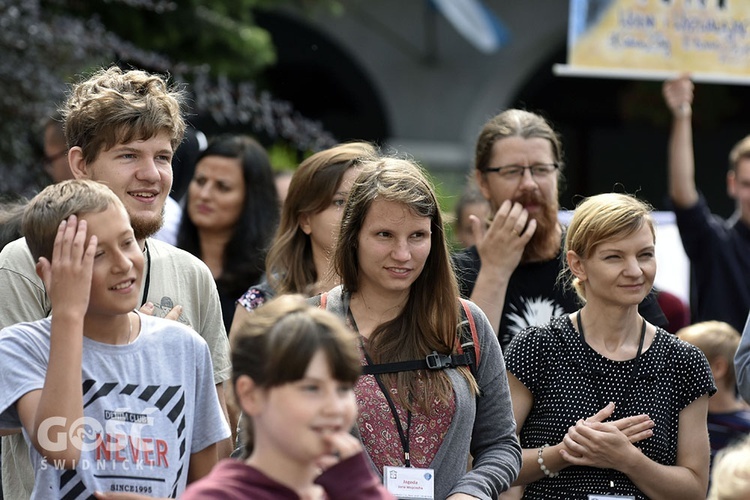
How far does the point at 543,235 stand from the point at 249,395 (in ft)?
7.10

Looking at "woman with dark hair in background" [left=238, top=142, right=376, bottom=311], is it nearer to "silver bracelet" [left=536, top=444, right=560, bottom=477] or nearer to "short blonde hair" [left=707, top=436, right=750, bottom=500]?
"silver bracelet" [left=536, top=444, right=560, bottom=477]

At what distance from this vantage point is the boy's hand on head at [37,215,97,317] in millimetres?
2752

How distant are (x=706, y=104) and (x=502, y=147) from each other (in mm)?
8415

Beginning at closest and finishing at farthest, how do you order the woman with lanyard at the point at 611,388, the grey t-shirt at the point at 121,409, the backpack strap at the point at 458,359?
1. the grey t-shirt at the point at 121,409
2. the backpack strap at the point at 458,359
3. the woman with lanyard at the point at 611,388

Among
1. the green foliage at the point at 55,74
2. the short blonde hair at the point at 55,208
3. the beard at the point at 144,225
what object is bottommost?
the beard at the point at 144,225

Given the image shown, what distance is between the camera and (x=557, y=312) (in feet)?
13.8

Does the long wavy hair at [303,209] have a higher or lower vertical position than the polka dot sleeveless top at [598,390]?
higher

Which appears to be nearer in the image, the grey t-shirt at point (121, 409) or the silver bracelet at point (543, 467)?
the grey t-shirt at point (121, 409)

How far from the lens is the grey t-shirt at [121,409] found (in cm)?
280

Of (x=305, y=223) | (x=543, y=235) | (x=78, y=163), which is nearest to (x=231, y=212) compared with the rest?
(x=305, y=223)

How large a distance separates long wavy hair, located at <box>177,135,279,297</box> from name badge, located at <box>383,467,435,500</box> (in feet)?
6.54

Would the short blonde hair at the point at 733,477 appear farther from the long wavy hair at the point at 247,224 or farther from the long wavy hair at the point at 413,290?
the long wavy hair at the point at 247,224

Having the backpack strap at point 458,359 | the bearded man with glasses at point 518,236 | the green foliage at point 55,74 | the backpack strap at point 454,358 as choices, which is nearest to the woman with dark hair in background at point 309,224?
the bearded man with glasses at point 518,236

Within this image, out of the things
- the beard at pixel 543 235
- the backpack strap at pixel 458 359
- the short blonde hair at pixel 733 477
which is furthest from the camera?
the beard at pixel 543 235
